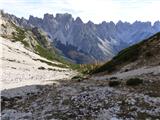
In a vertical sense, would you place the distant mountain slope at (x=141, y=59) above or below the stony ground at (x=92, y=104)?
above

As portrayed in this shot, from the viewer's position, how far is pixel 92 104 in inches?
1249

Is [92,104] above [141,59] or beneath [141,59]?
beneath

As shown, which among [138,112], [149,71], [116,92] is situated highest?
[149,71]

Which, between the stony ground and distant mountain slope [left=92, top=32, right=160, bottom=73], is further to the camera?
distant mountain slope [left=92, top=32, right=160, bottom=73]

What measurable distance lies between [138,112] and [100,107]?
336 centimetres

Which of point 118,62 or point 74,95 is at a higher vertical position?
point 118,62

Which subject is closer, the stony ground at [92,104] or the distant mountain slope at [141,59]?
the stony ground at [92,104]

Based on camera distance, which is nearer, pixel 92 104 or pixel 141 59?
pixel 92 104

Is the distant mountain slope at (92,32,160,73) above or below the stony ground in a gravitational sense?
above

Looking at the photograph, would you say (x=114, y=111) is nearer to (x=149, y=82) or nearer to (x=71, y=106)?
(x=71, y=106)

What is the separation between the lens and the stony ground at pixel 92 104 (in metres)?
29.2

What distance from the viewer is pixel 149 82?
38.4 m

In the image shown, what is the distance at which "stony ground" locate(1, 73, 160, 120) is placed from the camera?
1150 inches

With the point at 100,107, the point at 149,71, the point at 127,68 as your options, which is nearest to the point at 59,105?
the point at 100,107
